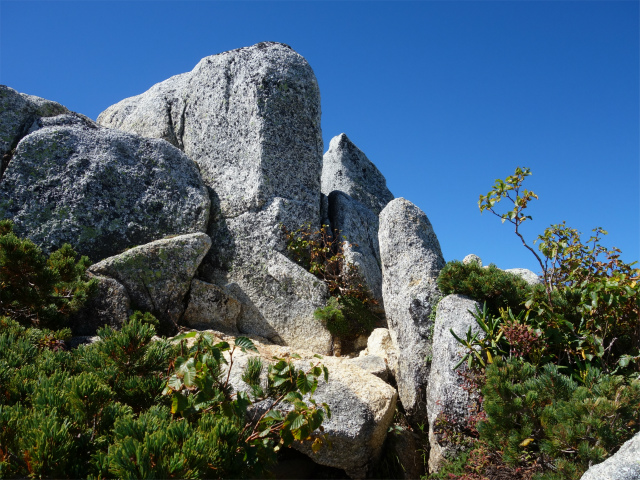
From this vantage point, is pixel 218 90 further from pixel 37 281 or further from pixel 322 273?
pixel 37 281

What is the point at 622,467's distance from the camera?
3.90 meters

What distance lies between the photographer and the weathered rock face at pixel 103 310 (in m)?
A: 8.61

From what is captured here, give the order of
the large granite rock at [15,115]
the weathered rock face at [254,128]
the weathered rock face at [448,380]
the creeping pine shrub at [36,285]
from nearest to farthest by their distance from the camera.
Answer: the weathered rock face at [448,380], the creeping pine shrub at [36,285], the large granite rock at [15,115], the weathered rock face at [254,128]

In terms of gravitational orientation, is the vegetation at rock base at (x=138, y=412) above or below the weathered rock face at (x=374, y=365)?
below

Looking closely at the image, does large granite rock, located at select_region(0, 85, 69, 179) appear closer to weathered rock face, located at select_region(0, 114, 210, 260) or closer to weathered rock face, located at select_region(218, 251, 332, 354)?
weathered rock face, located at select_region(0, 114, 210, 260)

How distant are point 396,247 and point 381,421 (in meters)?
3.28

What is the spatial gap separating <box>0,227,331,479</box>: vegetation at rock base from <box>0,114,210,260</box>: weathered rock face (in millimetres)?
4355

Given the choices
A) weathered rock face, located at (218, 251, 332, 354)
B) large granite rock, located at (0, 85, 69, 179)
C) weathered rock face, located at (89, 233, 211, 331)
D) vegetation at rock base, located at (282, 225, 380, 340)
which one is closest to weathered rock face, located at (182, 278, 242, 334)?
weathered rock face, located at (89, 233, 211, 331)

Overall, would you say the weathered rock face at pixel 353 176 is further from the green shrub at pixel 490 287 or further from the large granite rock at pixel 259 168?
the green shrub at pixel 490 287

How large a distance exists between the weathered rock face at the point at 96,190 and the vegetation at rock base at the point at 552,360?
20.5ft

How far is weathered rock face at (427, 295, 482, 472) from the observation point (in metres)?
6.83

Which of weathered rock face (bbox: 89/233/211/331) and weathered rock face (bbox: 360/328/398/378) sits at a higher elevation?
weathered rock face (bbox: 89/233/211/331)

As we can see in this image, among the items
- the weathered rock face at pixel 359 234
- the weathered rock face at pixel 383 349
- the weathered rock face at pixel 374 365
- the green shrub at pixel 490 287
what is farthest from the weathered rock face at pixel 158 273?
the green shrub at pixel 490 287

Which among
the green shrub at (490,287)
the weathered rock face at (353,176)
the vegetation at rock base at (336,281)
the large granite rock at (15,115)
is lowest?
the green shrub at (490,287)
